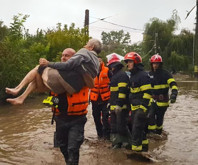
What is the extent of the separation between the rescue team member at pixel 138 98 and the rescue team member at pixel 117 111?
0.27m

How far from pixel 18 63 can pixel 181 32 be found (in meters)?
35.6

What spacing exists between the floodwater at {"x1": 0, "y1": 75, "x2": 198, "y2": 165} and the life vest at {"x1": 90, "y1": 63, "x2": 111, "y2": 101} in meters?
0.98

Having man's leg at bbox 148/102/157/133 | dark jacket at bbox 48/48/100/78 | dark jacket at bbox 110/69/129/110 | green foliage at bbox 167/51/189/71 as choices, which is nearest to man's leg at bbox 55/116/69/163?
dark jacket at bbox 48/48/100/78

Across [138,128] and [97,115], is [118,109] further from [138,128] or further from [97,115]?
[97,115]

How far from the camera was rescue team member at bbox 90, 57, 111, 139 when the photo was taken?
695cm

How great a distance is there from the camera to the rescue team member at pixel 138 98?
5703 millimetres

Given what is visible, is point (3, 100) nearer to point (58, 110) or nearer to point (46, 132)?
point (46, 132)

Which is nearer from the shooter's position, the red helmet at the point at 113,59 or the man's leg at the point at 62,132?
the man's leg at the point at 62,132

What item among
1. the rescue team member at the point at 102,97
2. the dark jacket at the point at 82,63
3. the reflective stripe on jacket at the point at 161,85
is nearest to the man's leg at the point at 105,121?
the rescue team member at the point at 102,97

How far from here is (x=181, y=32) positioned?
1751 inches

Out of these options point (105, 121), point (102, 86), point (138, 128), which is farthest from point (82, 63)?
point (105, 121)

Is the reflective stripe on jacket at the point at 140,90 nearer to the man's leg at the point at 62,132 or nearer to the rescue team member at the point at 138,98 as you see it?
the rescue team member at the point at 138,98

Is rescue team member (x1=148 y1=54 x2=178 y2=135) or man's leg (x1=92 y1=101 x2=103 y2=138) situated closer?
man's leg (x1=92 y1=101 x2=103 y2=138)

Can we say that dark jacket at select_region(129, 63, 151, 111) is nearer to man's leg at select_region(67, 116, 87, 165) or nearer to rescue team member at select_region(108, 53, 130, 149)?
rescue team member at select_region(108, 53, 130, 149)
